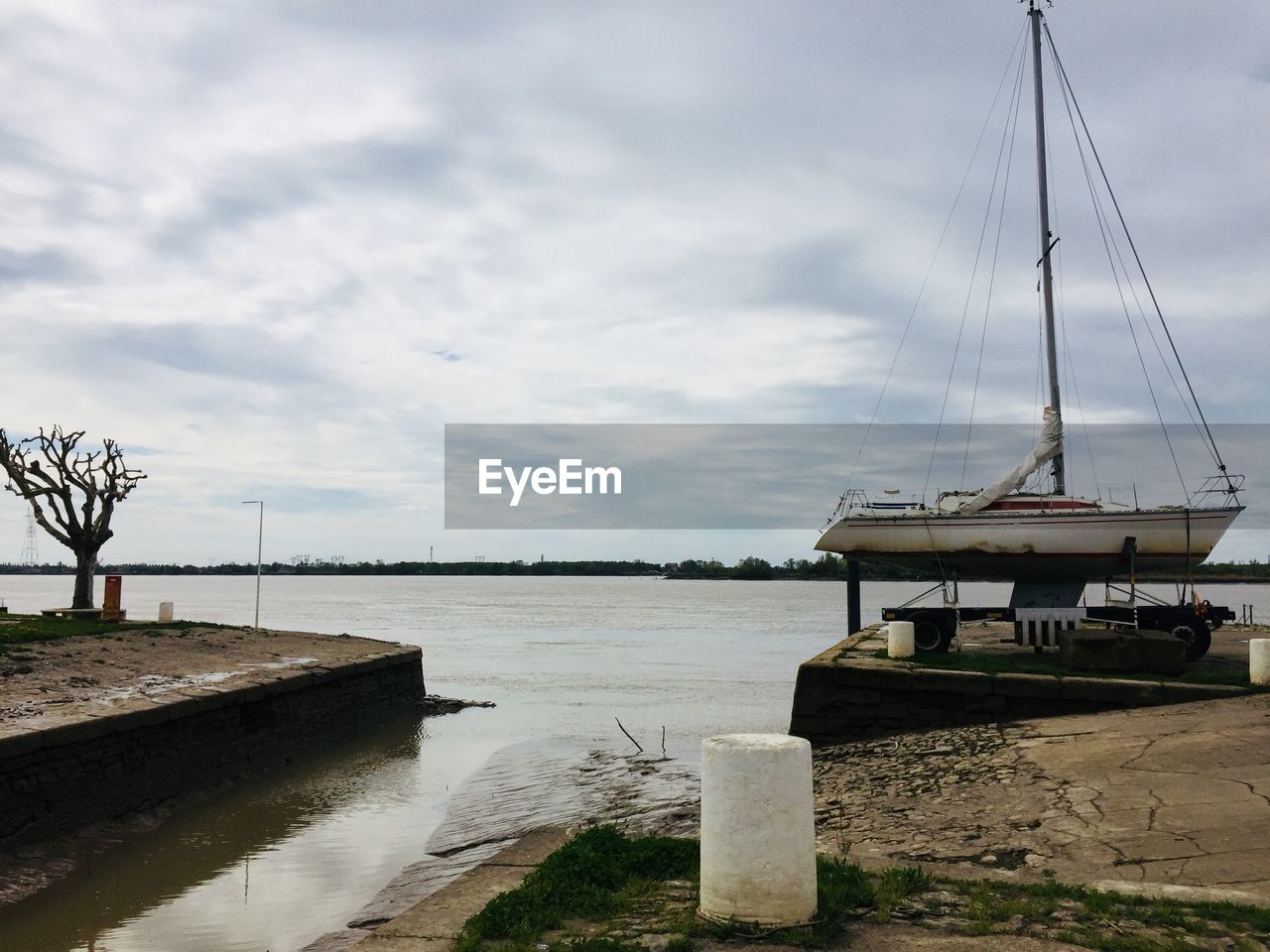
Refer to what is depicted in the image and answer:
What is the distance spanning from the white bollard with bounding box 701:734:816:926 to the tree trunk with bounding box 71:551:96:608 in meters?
29.0

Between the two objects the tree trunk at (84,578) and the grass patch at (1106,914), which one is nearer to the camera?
the grass patch at (1106,914)

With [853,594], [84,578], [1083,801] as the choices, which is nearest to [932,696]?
[1083,801]

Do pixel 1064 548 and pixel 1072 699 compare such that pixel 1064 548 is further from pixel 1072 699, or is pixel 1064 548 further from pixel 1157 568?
pixel 1072 699

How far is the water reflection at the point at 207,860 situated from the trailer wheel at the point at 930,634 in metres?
8.80

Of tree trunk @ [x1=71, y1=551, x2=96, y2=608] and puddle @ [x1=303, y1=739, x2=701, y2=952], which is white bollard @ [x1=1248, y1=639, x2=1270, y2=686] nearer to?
puddle @ [x1=303, y1=739, x2=701, y2=952]

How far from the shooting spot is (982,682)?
12961mm

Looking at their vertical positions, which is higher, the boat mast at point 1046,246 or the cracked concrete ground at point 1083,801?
the boat mast at point 1046,246

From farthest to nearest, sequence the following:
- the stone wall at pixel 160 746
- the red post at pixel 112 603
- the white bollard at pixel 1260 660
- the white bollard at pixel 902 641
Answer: the red post at pixel 112 603
the white bollard at pixel 902 641
the white bollard at pixel 1260 660
the stone wall at pixel 160 746

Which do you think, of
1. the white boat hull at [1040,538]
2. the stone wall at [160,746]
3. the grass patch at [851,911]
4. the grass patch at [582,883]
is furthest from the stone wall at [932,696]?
the stone wall at [160,746]

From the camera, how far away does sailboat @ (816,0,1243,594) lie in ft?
59.8

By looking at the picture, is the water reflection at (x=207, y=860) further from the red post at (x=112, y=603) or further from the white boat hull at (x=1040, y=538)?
the red post at (x=112, y=603)

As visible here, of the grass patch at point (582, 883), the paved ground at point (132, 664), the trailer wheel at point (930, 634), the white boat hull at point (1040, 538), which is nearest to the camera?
the grass patch at point (582, 883)

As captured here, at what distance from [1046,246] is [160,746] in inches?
786

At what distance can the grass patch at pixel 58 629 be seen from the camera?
16906mm
